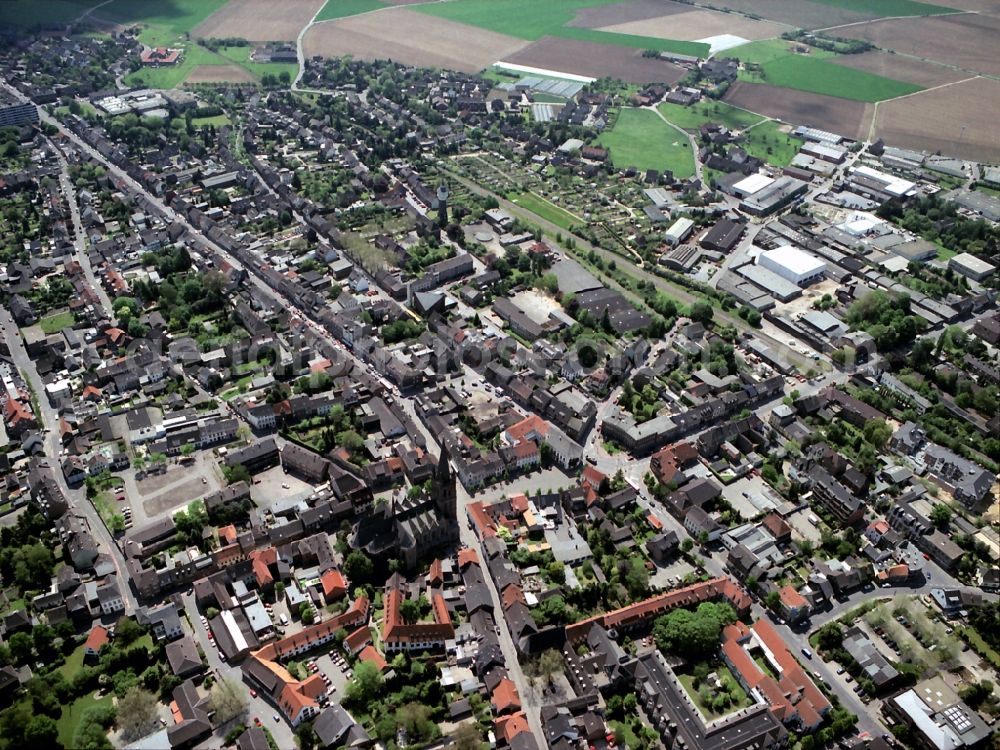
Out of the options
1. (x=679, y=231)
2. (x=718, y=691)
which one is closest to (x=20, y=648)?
(x=718, y=691)

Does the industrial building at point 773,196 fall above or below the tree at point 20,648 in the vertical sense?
above

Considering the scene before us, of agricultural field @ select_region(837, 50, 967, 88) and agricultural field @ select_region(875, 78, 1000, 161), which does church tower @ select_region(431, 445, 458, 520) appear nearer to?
agricultural field @ select_region(875, 78, 1000, 161)

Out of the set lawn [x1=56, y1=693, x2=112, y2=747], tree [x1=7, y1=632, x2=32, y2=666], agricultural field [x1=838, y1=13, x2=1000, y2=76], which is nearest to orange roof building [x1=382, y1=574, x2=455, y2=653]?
lawn [x1=56, y1=693, x2=112, y2=747]

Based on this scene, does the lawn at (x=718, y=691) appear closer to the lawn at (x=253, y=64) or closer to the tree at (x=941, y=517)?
the tree at (x=941, y=517)

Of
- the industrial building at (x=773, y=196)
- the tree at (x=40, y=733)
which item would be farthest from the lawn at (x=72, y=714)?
the industrial building at (x=773, y=196)

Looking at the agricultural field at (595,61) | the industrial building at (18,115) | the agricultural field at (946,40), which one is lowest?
the industrial building at (18,115)

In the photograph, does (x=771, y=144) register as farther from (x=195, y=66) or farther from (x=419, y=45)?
(x=195, y=66)
